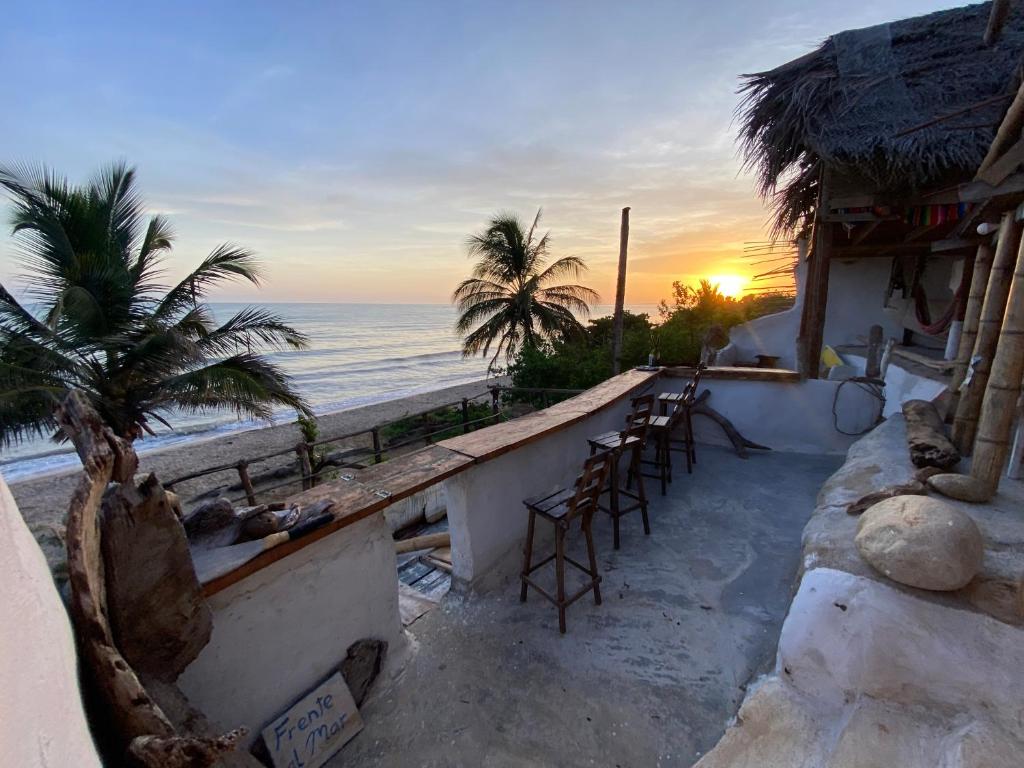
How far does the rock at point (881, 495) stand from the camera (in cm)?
232

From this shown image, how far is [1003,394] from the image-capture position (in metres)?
2.33

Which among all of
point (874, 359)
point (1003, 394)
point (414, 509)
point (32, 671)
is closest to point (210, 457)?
point (414, 509)

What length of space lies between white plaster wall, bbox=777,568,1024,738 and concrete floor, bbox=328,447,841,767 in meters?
0.73

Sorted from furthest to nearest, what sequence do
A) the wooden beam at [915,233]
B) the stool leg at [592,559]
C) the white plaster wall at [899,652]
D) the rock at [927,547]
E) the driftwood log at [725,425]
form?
the wooden beam at [915,233] < the driftwood log at [725,425] < the stool leg at [592,559] < the rock at [927,547] < the white plaster wall at [899,652]

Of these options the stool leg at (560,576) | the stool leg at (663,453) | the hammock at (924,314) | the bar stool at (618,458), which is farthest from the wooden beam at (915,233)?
the stool leg at (560,576)

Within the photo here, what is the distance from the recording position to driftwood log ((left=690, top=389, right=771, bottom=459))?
557 centimetres

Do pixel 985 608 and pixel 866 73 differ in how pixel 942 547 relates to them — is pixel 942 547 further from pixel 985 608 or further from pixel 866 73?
pixel 866 73

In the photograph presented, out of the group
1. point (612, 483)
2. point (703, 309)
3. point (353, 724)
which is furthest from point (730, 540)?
point (703, 309)

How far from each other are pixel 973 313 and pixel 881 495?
2.06 metres

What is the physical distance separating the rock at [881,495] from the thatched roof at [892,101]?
4441 mm

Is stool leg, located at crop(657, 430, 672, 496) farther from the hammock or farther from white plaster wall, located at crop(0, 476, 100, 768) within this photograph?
the hammock

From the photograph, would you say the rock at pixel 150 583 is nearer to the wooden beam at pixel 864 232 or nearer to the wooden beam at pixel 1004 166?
the wooden beam at pixel 1004 166

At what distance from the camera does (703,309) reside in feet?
59.7

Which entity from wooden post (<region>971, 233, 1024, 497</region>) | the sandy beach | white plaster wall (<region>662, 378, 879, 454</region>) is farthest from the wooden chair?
the sandy beach
